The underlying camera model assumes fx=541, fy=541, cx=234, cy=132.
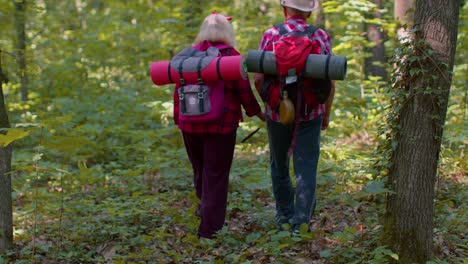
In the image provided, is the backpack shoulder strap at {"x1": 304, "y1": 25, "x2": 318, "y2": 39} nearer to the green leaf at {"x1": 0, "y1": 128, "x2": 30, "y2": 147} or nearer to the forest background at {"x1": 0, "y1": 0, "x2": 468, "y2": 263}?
the forest background at {"x1": 0, "y1": 0, "x2": 468, "y2": 263}

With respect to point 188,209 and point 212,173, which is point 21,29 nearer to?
point 188,209

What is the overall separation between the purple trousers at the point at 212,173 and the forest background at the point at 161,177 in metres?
0.22

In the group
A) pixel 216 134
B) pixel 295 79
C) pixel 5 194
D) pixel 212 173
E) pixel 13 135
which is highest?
pixel 295 79

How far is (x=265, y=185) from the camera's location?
566cm

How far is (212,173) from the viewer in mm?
4699

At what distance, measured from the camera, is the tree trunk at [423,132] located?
10.9 ft

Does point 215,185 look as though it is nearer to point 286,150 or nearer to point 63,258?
point 286,150

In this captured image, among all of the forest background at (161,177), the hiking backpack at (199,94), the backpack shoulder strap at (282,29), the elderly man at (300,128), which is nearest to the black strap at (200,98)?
the hiking backpack at (199,94)

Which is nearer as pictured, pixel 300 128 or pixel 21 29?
pixel 300 128

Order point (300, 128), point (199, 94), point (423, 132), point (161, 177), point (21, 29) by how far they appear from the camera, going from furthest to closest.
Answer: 1. point (21, 29)
2. point (161, 177)
3. point (199, 94)
4. point (300, 128)
5. point (423, 132)

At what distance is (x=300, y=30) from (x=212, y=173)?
146cm

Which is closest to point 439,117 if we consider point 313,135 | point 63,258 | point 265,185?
point 313,135

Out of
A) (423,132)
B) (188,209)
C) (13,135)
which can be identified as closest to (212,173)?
(188,209)

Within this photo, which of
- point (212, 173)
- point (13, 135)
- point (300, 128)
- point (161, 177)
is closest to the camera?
point (13, 135)
